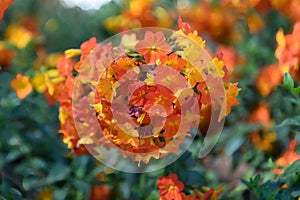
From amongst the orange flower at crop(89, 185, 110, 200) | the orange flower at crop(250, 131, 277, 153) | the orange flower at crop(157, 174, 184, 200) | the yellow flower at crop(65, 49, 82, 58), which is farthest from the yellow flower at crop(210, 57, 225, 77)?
the orange flower at crop(250, 131, 277, 153)

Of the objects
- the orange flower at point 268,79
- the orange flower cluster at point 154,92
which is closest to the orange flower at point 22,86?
the orange flower cluster at point 154,92

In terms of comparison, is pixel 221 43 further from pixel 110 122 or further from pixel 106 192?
pixel 110 122

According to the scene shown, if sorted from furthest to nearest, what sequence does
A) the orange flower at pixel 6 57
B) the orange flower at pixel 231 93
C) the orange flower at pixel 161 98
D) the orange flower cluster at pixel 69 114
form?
1. the orange flower at pixel 6 57
2. the orange flower cluster at pixel 69 114
3. the orange flower at pixel 231 93
4. the orange flower at pixel 161 98

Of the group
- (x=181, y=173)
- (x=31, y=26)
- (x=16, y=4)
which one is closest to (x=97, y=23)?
(x=31, y=26)

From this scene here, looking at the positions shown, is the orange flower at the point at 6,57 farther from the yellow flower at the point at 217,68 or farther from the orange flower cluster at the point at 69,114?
the yellow flower at the point at 217,68

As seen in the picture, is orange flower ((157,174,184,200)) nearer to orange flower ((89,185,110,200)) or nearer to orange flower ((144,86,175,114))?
orange flower ((144,86,175,114))

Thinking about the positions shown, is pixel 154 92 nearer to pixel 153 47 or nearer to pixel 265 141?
pixel 153 47
